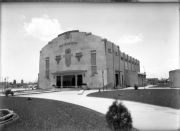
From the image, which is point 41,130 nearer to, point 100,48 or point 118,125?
point 118,125

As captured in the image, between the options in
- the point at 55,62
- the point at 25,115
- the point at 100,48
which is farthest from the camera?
the point at 55,62

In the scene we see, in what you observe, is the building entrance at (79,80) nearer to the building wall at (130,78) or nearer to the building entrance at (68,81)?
the building entrance at (68,81)

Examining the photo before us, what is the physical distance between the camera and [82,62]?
927 inches

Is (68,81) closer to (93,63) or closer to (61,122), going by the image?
(93,63)

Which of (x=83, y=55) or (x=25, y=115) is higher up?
(x=83, y=55)

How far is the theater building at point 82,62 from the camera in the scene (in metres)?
22.2

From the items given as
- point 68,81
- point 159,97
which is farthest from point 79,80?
point 159,97

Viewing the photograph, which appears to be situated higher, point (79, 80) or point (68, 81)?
point (79, 80)

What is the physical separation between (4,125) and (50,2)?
13.0 feet

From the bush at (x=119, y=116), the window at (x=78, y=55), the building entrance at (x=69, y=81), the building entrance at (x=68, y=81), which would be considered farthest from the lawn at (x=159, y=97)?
the building entrance at (x=68, y=81)

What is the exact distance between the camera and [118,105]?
4.24 meters

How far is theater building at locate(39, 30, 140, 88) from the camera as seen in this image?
72.9 feet

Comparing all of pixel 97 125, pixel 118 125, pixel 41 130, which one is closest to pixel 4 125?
pixel 41 130

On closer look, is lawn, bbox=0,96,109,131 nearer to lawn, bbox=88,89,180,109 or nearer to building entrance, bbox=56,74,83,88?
lawn, bbox=88,89,180,109
